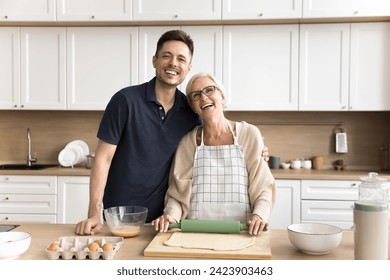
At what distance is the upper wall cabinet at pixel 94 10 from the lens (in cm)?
357

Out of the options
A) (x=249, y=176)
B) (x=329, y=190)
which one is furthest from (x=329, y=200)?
(x=249, y=176)

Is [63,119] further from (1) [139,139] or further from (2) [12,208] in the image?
(1) [139,139]

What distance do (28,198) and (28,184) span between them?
0.11 m

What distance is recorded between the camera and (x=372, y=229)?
123cm

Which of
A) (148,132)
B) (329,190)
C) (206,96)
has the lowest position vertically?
(329,190)

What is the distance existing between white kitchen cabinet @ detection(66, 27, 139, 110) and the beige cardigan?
1939 millimetres

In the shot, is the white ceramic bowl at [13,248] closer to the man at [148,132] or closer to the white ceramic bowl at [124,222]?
the white ceramic bowl at [124,222]

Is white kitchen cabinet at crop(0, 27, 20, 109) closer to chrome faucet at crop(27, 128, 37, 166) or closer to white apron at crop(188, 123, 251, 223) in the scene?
chrome faucet at crop(27, 128, 37, 166)

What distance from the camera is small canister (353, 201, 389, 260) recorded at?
4.00 feet

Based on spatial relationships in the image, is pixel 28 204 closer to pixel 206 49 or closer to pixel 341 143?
pixel 206 49

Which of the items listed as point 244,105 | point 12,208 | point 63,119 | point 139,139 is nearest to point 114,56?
point 63,119

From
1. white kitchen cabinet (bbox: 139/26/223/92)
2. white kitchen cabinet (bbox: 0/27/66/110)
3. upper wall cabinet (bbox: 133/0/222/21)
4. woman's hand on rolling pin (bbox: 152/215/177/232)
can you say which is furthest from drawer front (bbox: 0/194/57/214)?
woman's hand on rolling pin (bbox: 152/215/177/232)

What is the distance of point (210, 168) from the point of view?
179 centimetres
